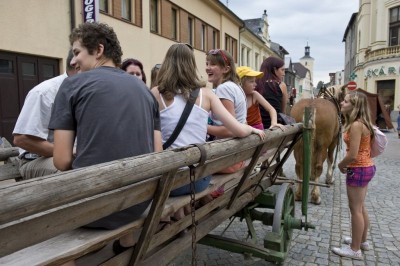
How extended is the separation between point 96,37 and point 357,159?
9.01 ft

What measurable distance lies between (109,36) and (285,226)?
96.1 inches

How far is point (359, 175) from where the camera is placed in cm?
347

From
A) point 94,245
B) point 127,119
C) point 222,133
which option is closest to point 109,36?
point 127,119

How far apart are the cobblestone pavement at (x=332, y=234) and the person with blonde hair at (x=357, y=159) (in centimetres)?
26

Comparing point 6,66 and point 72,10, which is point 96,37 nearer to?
point 6,66

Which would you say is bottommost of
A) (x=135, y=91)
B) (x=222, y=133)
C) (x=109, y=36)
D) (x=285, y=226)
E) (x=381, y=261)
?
(x=381, y=261)

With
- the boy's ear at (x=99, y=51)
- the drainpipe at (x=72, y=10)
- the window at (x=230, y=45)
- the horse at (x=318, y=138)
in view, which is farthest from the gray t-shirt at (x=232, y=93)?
the window at (x=230, y=45)

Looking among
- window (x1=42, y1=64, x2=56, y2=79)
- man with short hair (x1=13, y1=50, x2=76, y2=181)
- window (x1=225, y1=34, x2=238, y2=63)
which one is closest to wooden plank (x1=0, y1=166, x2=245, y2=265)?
man with short hair (x1=13, y1=50, x2=76, y2=181)

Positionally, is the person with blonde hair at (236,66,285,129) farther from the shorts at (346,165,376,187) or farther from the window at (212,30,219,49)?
the window at (212,30,219,49)

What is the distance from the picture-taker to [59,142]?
161cm

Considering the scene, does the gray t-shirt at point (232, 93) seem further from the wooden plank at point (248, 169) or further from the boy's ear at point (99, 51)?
the boy's ear at point (99, 51)

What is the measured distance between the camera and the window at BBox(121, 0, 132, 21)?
11.5m

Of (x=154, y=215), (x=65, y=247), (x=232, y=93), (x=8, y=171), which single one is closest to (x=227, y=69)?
(x=232, y=93)

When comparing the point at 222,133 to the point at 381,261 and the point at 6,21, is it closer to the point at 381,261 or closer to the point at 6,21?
the point at 381,261
